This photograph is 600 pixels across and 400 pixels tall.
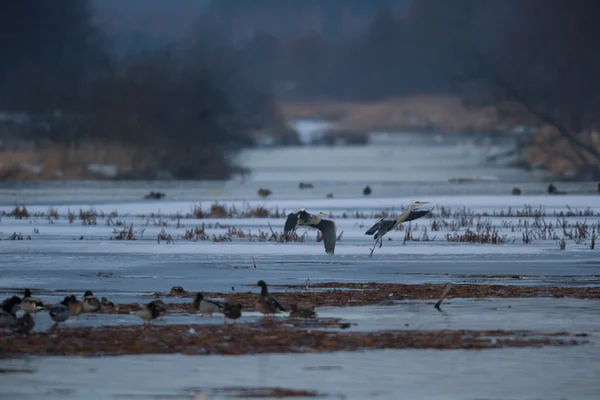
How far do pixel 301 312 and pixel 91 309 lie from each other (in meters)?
1.93

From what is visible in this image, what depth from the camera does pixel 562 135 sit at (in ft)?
159

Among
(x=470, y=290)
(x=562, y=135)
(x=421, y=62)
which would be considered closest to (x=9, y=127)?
(x=562, y=135)

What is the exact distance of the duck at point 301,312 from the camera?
12.0 m

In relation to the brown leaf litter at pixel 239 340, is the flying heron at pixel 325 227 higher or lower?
higher

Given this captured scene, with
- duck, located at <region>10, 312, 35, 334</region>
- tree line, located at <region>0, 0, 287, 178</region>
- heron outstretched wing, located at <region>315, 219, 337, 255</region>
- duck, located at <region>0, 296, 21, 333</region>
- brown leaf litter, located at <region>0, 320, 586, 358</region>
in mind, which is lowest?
brown leaf litter, located at <region>0, 320, 586, 358</region>

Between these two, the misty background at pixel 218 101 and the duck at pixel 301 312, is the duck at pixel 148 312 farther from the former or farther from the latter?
the misty background at pixel 218 101

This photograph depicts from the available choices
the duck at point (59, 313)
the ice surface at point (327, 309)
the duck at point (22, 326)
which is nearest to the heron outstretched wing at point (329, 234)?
the ice surface at point (327, 309)

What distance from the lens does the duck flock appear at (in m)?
11.1

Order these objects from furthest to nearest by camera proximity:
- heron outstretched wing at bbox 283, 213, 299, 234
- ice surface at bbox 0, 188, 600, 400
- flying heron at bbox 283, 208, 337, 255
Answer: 1. heron outstretched wing at bbox 283, 213, 299, 234
2. flying heron at bbox 283, 208, 337, 255
3. ice surface at bbox 0, 188, 600, 400

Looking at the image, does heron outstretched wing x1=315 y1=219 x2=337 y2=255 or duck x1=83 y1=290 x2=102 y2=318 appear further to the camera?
heron outstretched wing x1=315 y1=219 x2=337 y2=255

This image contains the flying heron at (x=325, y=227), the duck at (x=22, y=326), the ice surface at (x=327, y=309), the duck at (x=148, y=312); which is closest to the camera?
the ice surface at (x=327, y=309)

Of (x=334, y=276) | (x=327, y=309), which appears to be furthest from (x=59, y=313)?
(x=334, y=276)

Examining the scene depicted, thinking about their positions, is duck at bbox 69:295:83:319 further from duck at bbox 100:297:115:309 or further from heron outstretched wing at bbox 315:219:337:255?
heron outstretched wing at bbox 315:219:337:255

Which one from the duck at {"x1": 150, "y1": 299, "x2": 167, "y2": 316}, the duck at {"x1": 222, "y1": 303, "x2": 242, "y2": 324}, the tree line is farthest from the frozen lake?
the tree line
